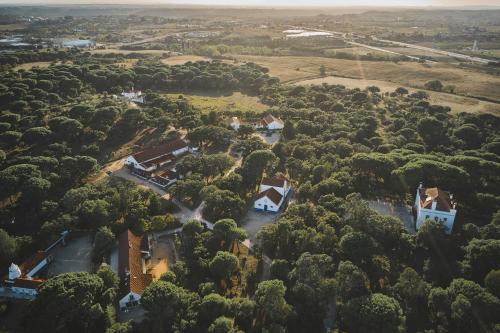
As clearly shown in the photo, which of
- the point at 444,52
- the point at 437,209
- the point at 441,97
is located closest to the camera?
the point at 437,209

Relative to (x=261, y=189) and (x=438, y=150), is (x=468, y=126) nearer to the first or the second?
(x=438, y=150)

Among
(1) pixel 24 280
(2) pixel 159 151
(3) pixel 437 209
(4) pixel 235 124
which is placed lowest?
(1) pixel 24 280

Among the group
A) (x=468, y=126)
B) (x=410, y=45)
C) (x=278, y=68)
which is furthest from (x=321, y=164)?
(x=410, y=45)

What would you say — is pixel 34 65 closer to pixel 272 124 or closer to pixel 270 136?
pixel 272 124

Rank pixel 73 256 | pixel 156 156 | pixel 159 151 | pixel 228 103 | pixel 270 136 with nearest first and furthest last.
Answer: pixel 73 256 → pixel 156 156 → pixel 159 151 → pixel 270 136 → pixel 228 103

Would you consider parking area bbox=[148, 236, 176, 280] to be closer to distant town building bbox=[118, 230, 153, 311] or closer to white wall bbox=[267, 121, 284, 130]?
distant town building bbox=[118, 230, 153, 311]

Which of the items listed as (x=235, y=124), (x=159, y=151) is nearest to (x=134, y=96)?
(x=235, y=124)

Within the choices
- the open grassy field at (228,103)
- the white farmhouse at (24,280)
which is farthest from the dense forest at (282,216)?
the open grassy field at (228,103)
